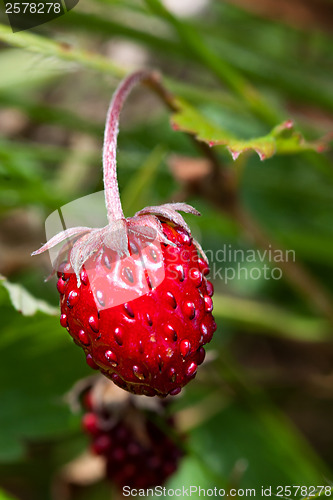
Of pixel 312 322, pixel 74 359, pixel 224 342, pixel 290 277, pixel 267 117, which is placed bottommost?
pixel 224 342

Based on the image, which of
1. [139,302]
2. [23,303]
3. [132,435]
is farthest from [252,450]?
[139,302]

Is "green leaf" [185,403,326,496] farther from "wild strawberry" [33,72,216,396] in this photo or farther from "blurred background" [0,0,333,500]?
"wild strawberry" [33,72,216,396]

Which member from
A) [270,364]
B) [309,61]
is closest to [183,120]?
[270,364]

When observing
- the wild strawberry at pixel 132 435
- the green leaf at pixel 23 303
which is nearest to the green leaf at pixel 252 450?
the wild strawberry at pixel 132 435

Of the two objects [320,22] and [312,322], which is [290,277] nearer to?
[312,322]

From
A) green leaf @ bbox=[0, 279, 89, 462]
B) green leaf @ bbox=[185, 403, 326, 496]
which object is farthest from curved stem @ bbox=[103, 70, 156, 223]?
green leaf @ bbox=[185, 403, 326, 496]

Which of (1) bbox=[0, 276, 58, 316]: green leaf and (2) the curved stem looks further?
(1) bbox=[0, 276, 58, 316]: green leaf
